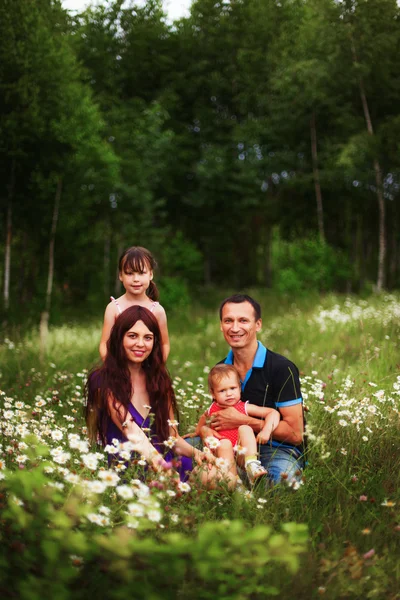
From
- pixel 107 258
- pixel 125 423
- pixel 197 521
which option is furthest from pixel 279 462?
pixel 107 258

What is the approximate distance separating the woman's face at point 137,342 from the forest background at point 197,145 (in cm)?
935

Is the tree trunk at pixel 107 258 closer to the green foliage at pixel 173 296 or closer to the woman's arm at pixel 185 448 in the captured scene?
the green foliage at pixel 173 296

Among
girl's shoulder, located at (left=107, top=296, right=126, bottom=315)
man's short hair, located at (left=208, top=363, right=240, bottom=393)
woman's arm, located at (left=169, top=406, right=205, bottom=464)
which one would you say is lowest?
woman's arm, located at (left=169, top=406, right=205, bottom=464)

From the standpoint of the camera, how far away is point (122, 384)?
4062 mm

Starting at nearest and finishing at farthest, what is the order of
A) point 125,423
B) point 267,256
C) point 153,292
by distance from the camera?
point 125,423
point 153,292
point 267,256

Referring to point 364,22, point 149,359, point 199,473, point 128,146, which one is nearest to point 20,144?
point 128,146

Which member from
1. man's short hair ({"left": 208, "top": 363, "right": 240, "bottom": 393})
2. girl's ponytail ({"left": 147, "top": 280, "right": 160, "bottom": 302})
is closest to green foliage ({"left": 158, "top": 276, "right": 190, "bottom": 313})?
girl's ponytail ({"left": 147, "top": 280, "right": 160, "bottom": 302})

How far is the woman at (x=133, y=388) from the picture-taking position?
3988 millimetres

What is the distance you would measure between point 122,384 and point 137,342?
12.8 inches

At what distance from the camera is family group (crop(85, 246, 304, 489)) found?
3.94m

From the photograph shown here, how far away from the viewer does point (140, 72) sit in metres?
24.1

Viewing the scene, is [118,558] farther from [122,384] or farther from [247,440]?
[122,384]

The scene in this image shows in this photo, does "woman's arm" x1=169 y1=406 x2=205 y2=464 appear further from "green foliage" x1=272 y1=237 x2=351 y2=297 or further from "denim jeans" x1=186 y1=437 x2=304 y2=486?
"green foliage" x1=272 y1=237 x2=351 y2=297

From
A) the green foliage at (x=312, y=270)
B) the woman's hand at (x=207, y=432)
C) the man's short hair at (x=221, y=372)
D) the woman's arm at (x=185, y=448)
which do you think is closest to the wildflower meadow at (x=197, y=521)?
the woman's arm at (x=185, y=448)
